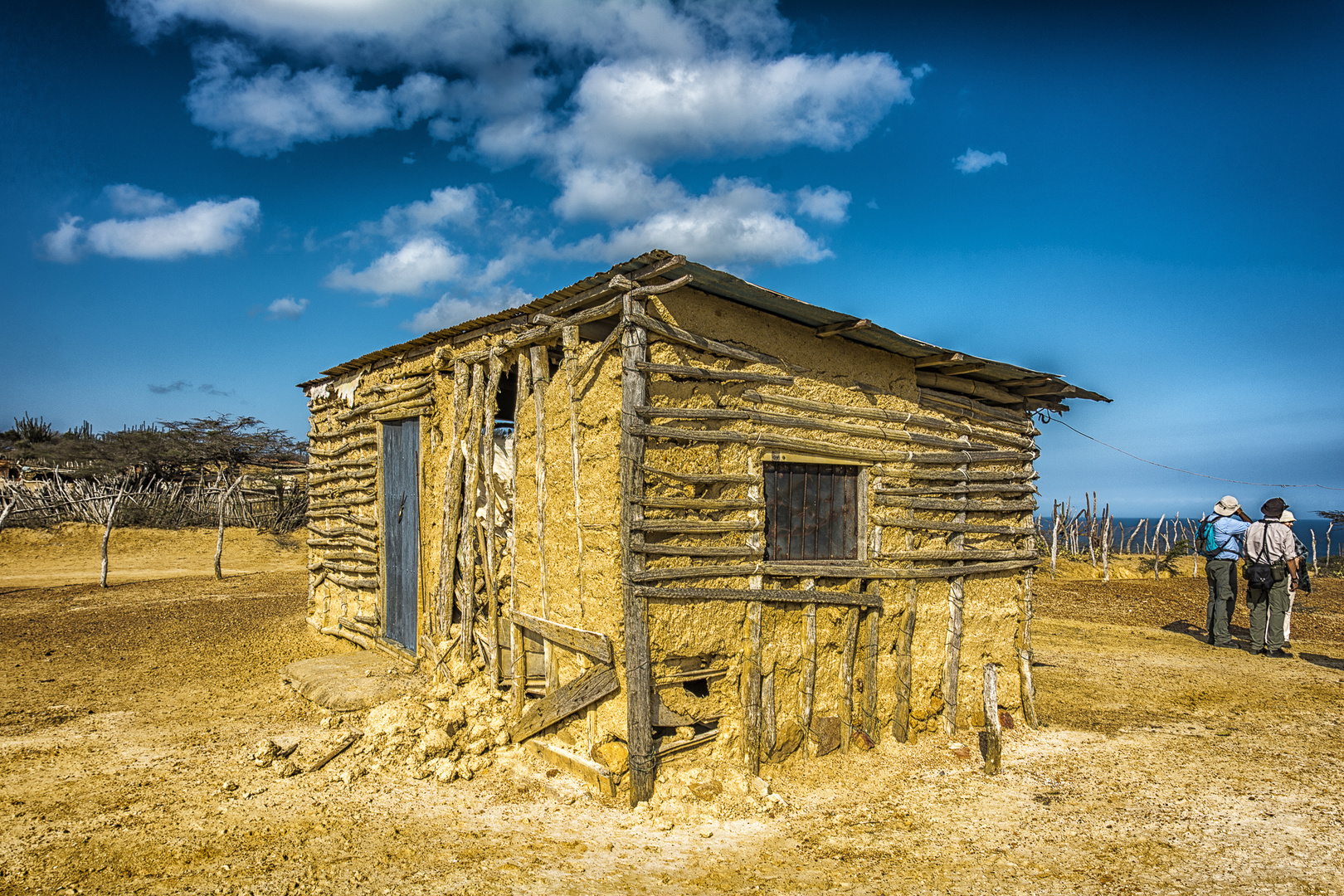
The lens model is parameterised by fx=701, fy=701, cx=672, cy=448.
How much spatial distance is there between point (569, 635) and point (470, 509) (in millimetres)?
1952

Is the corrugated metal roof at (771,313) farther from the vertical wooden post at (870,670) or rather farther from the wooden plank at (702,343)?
the vertical wooden post at (870,670)

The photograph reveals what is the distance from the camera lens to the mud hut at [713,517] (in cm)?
494

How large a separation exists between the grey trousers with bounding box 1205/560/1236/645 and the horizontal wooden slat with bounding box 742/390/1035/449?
16.8 feet

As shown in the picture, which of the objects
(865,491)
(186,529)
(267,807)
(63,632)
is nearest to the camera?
(267,807)

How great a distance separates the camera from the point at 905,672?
6.19 m

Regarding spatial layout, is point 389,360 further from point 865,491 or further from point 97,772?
point 865,491

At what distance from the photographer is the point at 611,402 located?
498 centimetres

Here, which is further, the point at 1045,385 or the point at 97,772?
the point at 1045,385

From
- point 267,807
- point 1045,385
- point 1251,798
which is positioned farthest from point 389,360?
point 1251,798

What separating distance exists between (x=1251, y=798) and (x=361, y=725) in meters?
7.09

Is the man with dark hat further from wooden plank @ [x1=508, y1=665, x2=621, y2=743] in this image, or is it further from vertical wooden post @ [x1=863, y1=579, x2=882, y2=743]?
wooden plank @ [x1=508, y1=665, x2=621, y2=743]

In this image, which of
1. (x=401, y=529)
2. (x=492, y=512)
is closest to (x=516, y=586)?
(x=492, y=512)

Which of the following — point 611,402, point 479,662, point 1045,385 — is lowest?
point 479,662

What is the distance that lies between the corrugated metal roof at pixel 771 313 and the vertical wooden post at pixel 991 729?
9.06 ft
